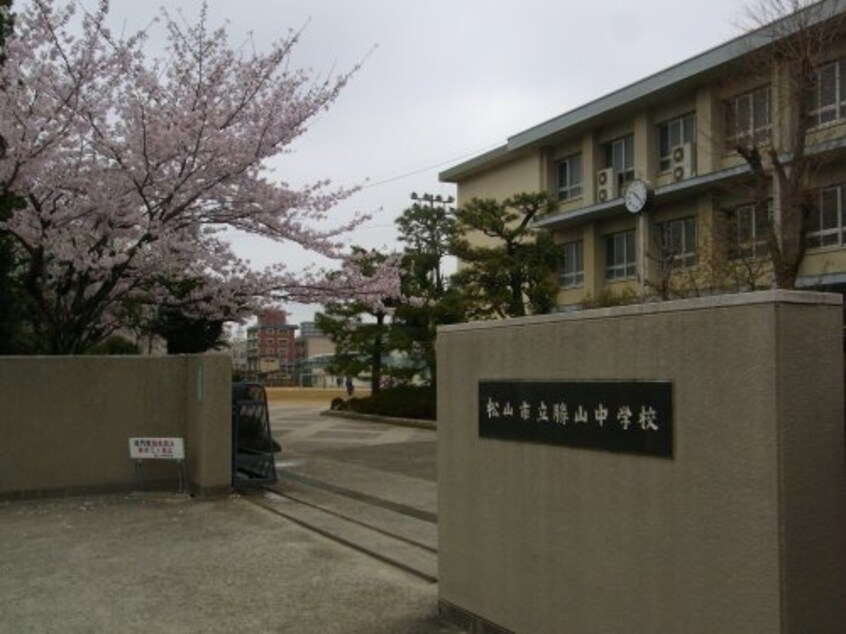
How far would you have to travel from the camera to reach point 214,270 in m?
13.7

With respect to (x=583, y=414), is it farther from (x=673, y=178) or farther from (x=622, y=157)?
(x=622, y=157)

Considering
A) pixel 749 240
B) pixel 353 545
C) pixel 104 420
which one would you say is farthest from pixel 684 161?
pixel 353 545

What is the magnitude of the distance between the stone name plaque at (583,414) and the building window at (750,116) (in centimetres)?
1795

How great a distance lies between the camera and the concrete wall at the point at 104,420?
10914 millimetres

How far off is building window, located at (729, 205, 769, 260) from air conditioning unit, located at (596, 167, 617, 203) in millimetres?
6683

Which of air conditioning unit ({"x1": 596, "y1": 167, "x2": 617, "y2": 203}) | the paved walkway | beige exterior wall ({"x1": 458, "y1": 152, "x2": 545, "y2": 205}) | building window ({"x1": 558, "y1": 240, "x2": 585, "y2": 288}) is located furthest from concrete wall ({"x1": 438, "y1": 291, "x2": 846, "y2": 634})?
beige exterior wall ({"x1": 458, "y1": 152, "x2": 545, "y2": 205})

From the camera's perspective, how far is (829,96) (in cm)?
2336

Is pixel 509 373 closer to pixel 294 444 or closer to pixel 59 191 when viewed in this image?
pixel 59 191

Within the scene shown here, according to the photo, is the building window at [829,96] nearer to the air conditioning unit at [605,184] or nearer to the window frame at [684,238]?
the window frame at [684,238]

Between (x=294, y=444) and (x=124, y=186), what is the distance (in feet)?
25.9

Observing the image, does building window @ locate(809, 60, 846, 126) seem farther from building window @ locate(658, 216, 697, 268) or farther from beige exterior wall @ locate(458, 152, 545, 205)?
beige exterior wall @ locate(458, 152, 545, 205)

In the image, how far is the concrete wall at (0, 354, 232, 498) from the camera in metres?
10.9

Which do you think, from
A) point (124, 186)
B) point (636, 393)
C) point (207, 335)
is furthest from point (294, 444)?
point (636, 393)

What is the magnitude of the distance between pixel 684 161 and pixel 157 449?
71.2 feet
